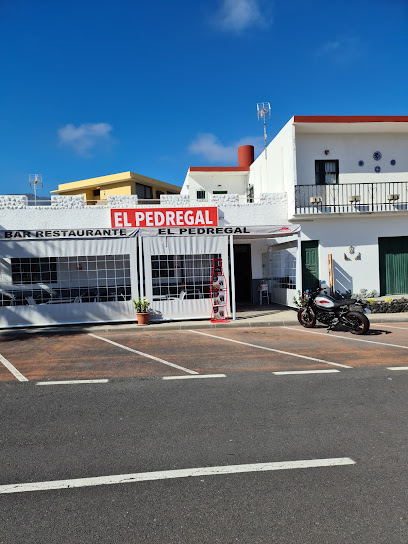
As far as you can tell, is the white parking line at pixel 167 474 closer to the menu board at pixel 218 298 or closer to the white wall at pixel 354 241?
the menu board at pixel 218 298

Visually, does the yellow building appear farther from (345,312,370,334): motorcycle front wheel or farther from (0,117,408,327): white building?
(345,312,370,334): motorcycle front wheel

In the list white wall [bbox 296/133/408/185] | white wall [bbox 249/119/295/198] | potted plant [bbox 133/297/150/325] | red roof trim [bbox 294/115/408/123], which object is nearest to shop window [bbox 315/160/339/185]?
white wall [bbox 296/133/408/185]

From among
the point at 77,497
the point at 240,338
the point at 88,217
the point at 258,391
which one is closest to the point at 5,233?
the point at 88,217

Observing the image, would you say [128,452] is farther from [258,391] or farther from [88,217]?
[88,217]

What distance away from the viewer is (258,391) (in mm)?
6012

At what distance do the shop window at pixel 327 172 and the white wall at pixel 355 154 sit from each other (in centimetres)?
17

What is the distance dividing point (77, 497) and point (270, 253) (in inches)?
582

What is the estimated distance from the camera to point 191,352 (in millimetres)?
9000

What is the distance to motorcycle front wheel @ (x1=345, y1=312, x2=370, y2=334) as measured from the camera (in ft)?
34.7

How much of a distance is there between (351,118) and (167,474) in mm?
15727

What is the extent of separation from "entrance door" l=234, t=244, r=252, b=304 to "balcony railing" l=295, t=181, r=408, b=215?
128 inches

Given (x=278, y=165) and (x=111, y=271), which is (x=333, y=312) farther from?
(x=278, y=165)

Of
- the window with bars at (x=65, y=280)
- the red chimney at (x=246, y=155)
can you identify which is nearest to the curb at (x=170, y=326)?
the window with bars at (x=65, y=280)

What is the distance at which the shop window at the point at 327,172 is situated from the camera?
17000 mm
